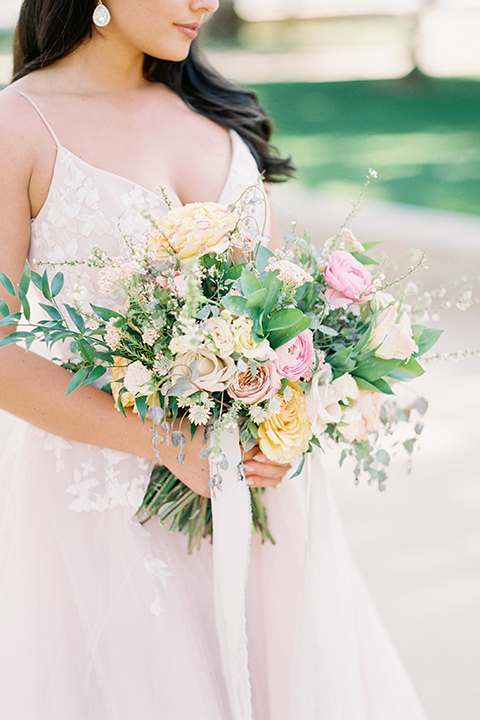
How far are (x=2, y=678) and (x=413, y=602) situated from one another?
1.71 m

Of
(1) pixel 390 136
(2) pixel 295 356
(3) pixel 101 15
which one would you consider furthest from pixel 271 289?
(1) pixel 390 136

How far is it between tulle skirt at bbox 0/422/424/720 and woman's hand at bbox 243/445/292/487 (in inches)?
5.1

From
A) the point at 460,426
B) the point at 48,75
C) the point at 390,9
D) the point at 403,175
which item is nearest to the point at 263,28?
the point at 390,9

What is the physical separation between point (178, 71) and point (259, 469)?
1.11 meters

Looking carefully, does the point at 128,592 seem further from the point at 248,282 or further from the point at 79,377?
the point at 248,282

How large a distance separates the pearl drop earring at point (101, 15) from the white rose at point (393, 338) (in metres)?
0.90

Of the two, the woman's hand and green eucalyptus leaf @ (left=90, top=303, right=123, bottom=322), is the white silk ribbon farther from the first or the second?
green eucalyptus leaf @ (left=90, top=303, right=123, bottom=322)

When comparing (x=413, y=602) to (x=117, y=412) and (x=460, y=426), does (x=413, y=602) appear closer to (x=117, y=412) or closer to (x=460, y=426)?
(x=460, y=426)

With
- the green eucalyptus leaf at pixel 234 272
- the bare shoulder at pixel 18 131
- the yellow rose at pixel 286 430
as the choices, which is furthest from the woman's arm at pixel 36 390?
the green eucalyptus leaf at pixel 234 272

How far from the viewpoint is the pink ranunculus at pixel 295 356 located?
1.45 meters

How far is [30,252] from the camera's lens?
1.74 metres

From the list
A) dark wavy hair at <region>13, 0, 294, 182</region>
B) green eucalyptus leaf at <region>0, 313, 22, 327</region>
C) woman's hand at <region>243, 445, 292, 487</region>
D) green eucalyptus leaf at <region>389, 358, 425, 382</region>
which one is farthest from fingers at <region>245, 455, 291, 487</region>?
dark wavy hair at <region>13, 0, 294, 182</region>

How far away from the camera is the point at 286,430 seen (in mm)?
1527

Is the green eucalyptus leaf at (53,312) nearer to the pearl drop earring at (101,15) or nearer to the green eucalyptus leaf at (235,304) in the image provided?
the green eucalyptus leaf at (235,304)
